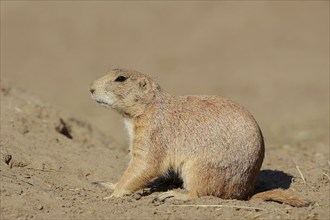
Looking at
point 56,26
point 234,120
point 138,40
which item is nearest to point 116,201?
point 234,120

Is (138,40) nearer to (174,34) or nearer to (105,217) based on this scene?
(174,34)

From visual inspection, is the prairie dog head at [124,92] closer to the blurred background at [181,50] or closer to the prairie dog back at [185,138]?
the prairie dog back at [185,138]

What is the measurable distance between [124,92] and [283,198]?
1665mm

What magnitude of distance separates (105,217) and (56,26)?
17.2 metres

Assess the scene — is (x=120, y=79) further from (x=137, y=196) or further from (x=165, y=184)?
(x=165, y=184)

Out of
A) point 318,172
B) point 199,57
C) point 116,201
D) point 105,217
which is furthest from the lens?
point 199,57

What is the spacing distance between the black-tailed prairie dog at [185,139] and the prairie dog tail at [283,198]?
14 cm

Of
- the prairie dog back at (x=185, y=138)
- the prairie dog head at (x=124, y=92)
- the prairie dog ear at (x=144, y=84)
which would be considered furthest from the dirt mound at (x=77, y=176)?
the prairie dog ear at (x=144, y=84)

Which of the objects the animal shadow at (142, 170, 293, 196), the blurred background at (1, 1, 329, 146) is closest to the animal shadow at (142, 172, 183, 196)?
the animal shadow at (142, 170, 293, 196)

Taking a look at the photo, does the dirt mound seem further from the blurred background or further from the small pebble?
the blurred background

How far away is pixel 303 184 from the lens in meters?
6.57

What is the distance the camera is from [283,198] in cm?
555

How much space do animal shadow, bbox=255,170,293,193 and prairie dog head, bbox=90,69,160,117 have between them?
4.53 feet

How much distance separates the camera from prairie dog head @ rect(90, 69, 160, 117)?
19.6 ft
